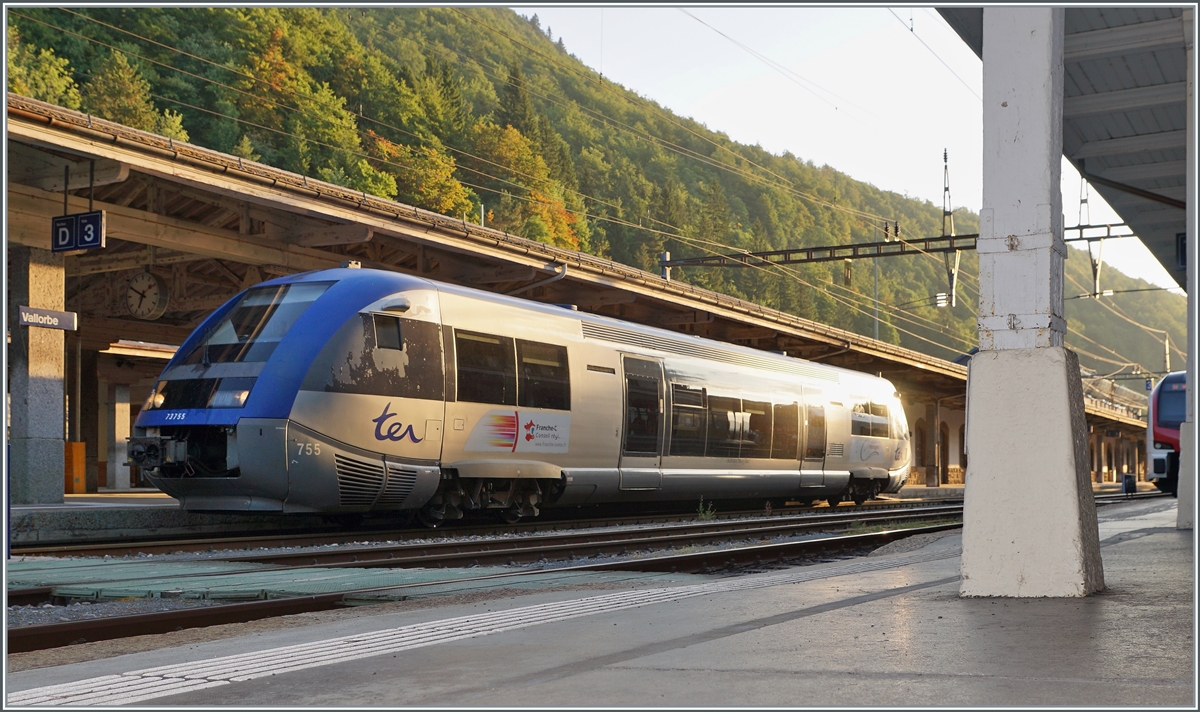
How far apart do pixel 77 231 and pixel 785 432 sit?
1299 centimetres

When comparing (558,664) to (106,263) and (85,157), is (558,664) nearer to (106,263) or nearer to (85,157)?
(85,157)

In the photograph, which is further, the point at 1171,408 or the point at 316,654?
the point at 1171,408

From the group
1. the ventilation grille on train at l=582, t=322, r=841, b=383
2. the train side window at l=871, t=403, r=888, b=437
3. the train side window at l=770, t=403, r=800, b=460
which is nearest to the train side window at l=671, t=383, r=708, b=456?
the ventilation grille on train at l=582, t=322, r=841, b=383

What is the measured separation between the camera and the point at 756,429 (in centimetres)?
2109

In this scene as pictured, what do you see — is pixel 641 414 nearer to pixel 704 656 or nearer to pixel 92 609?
pixel 92 609

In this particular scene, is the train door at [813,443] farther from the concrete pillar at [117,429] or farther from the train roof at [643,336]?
the concrete pillar at [117,429]

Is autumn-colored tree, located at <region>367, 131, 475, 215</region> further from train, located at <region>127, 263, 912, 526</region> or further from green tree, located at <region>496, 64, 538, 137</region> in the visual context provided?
train, located at <region>127, 263, 912, 526</region>

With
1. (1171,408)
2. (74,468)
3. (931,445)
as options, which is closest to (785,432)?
(1171,408)

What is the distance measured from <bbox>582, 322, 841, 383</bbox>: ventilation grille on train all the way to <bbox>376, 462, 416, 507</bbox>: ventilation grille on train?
4134 millimetres

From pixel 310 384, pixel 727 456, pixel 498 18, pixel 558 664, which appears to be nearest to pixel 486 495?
pixel 310 384

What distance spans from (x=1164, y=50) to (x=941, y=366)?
35050mm

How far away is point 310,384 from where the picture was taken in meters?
12.9

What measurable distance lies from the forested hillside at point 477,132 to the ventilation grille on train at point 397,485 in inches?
806

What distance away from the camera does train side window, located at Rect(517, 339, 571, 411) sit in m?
15.5
